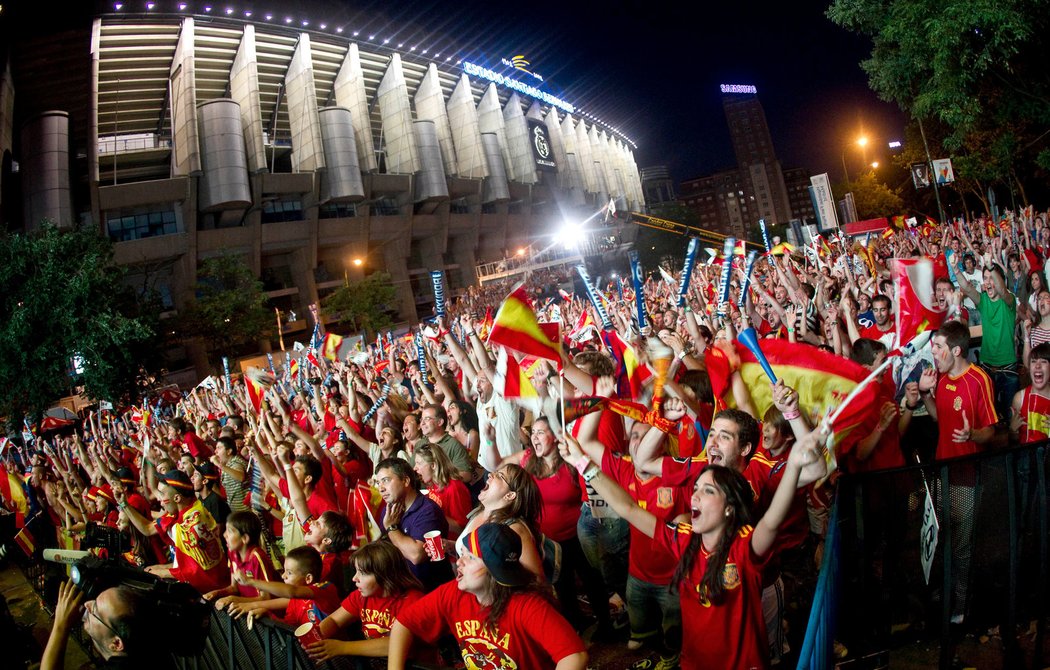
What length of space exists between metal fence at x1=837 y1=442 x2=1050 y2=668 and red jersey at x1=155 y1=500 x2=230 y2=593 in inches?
170

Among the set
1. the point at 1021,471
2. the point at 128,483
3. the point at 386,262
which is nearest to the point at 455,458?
the point at 1021,471

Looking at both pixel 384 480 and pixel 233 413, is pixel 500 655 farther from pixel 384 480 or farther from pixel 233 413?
pixel 233 413

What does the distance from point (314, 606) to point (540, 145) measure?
7447cm

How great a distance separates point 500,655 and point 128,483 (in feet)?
26.1

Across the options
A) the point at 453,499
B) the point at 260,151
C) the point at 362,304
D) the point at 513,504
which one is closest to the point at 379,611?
the point at 513,504

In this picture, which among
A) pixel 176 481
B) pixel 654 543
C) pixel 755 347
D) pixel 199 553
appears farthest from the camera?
pixel 176 481

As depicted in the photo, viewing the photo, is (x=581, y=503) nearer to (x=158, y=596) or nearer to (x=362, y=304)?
(x=158, y=596)

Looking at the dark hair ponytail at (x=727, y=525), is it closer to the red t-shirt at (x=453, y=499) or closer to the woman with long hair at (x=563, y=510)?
the woman with long hair at (x=563, y=510)

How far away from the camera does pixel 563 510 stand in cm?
470

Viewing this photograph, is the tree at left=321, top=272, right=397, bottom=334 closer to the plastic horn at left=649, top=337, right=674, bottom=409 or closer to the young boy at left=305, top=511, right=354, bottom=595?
the plastic horn at left=649, top=337, right=674, bottom=409

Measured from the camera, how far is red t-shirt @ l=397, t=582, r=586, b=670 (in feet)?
9.05

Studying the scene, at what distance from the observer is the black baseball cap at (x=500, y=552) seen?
9.07 ft

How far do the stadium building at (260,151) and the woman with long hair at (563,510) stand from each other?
41.5m

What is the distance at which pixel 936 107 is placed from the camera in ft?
43.3
